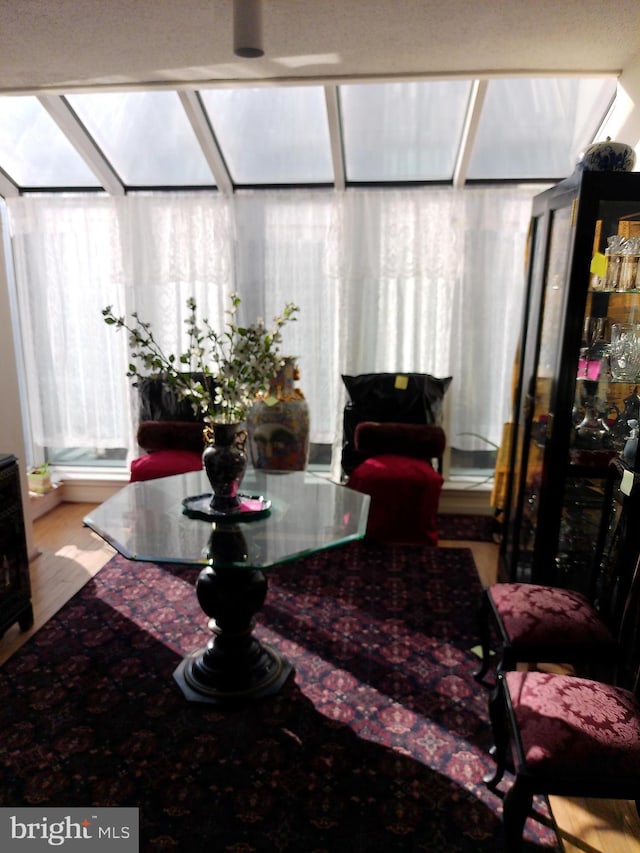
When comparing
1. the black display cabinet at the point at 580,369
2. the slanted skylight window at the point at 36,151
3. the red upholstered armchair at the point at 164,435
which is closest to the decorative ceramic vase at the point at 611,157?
the black display cabinet at the point at 580,369

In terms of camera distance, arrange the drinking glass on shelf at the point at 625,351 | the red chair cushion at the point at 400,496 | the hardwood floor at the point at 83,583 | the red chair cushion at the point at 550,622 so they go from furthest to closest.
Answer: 1. the red chair cushion at the point at 400,496
2. the drinking glass on shelf at the point at 625,351
3. the red chair cushion at the point at 550,622
4. the hardwood floor at the point at 83,583

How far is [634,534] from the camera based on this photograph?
1.99m

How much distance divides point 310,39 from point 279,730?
2.74 meters

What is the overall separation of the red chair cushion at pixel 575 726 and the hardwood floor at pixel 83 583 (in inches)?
17.1

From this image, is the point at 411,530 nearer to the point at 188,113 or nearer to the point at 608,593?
the point at 608,593

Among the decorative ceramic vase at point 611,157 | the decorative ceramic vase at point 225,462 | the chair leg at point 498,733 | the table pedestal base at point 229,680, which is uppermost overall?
the decorative ceramic vase at point 611,157

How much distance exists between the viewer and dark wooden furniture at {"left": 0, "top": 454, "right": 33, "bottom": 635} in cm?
264

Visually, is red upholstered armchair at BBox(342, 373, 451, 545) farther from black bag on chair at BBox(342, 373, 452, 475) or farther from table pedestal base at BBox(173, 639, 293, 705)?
table pedestal base at BBox(173, 639, 293, 705)

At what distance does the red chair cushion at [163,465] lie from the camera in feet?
12.0

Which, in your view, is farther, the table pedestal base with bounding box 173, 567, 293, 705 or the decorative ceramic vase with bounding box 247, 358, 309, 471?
the decorative ceramic vase with bounding box 247, 358, 309, 471

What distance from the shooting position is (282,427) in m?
3.86

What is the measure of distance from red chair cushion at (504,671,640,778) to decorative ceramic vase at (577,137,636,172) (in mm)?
1796

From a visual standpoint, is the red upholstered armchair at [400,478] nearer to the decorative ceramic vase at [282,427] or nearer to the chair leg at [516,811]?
the decorative ceramic vase at [282,427]

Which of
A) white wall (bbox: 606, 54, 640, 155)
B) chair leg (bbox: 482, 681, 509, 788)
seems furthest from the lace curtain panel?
chair leg (bbox: 482, 681, 509, 788)
